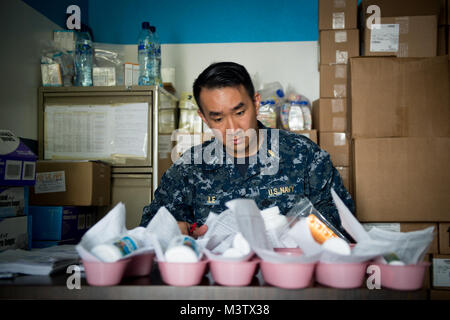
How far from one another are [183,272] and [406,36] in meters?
2.27

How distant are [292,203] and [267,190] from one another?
0.42 ft

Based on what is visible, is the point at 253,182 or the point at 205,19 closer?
Result: the point at 253,182

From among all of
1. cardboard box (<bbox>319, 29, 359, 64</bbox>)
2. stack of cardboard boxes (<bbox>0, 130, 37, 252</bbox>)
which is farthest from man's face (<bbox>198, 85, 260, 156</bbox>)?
cardboard box (<bbox>319, 29, 359, 64</bbox>)

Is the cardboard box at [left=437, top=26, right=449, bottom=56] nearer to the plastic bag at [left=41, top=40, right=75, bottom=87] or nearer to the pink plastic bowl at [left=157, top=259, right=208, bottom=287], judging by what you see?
the pink plastic bowl at [left=157, top=259, right=208, bottom=287]

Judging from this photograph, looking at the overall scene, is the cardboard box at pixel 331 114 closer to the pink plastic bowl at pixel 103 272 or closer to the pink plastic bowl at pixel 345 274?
the pink plastic bowl at pixel 345 274

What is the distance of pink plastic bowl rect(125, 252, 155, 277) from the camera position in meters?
0.76

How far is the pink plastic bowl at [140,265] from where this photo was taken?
76cm

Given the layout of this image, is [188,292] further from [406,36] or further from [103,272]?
[406,36]

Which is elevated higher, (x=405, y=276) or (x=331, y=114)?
(x=331, y=114)

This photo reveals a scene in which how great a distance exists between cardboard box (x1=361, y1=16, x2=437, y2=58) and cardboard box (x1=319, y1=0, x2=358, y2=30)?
0.23 meters

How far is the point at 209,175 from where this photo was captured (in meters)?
1.74

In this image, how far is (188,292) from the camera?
0.69 meters

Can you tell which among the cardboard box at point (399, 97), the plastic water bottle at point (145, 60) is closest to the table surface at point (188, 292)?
the cardboard box at point (399, 97)

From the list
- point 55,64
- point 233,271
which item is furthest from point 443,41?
→ point 55,64
